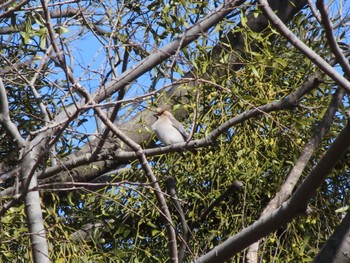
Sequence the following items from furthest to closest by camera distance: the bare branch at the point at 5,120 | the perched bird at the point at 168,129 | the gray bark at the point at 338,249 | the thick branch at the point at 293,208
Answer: the perched bird at the point at 168,129 → the bare branch at the point at 5,120 → the gray bark at the point at 338,249 → the thick branch at the point at 293,208

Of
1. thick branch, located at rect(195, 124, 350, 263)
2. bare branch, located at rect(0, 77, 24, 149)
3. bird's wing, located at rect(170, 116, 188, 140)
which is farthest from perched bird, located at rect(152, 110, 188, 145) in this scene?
thick branch, located at rect(195, 124, 350, 263)

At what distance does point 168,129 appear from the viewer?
3521 millimetres

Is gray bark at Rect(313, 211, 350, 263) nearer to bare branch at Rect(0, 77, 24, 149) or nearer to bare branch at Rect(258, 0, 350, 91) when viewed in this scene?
bare branch at Rect(258, 0, 350, 91)

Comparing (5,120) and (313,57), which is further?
(5,120)

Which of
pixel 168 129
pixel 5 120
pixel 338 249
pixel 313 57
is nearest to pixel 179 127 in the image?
pixel 168 129

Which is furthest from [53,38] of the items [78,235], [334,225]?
[334,225]

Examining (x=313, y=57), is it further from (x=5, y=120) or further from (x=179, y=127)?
(x=179, y=127)

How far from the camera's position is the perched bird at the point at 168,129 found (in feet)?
11.4

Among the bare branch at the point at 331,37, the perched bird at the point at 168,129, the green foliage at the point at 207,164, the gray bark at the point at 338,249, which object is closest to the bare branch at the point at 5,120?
the green foliage at the point at 207,164

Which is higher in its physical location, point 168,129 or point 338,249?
point 168,129

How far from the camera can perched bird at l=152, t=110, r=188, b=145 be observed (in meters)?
3.48

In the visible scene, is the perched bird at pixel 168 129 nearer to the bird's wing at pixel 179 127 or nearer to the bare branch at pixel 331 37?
the bird's wing at pixel 179 127

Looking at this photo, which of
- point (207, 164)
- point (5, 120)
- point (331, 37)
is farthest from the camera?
point (207, 164)

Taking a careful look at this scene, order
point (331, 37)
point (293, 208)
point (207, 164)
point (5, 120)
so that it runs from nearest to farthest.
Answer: point (331, 37) < point (293, 208) < point (5, 120) < point (207, 164)
